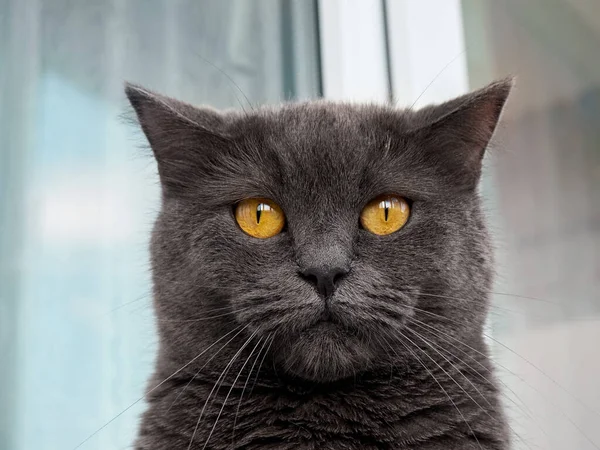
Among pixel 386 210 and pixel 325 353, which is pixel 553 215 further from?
pixel 325 353

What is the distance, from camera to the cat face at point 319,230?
2.64ft

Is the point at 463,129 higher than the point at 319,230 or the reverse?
higher

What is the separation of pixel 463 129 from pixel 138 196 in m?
0.85

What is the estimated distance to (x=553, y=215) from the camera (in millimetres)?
1583

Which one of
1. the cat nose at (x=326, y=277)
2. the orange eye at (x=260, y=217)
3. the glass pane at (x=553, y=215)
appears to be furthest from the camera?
the glass pane at (x=553, y=215)

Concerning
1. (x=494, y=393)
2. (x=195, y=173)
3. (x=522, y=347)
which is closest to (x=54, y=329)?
(x=195, y=173)

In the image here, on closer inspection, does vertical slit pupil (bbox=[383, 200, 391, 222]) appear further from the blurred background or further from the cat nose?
the blurred background

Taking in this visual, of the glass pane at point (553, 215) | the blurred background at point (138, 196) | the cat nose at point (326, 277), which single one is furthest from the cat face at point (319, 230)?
the glass pane at point (553, 215)

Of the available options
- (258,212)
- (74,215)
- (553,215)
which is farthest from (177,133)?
(553,215)

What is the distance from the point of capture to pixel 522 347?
5.14ft

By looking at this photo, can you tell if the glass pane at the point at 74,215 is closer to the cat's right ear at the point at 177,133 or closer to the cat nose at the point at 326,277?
the cat's right ear at the point at 177,133

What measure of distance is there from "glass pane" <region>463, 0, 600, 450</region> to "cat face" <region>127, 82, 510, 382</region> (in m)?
0.53

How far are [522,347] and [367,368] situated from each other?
0.83 metres

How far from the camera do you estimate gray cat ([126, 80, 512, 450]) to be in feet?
2.68
